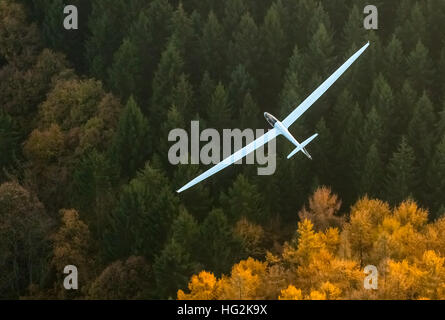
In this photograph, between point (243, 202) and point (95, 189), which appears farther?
point (95, 189)

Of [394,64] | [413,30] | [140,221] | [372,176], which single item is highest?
[413,30]

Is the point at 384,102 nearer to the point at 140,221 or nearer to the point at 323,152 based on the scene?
the point at 323,152

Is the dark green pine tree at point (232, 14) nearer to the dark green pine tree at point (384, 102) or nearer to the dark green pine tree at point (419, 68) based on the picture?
the dark green pine tree at point (419, 68)

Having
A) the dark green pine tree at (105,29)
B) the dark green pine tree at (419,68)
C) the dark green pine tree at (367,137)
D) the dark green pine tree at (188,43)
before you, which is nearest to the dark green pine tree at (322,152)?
the dark green pine tree at (367,137)

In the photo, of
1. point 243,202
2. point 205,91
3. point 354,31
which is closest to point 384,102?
point 354,31

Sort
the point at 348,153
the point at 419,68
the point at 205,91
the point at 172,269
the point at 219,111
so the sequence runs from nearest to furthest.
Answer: the point at 172,269 → the point at 348,153 → the point at 219,111 → the point at 419,68 → the point at 205,91

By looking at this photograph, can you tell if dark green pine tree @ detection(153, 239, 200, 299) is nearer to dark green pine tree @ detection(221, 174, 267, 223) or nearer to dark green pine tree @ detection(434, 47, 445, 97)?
dark green pine tree @ detection(221, 174, 267, 223)

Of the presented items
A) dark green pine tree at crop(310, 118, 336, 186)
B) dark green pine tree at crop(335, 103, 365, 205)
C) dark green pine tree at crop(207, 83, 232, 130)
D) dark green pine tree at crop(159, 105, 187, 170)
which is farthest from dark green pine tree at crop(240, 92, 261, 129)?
dark green pine tree at crop(335, 103, 365, 205)

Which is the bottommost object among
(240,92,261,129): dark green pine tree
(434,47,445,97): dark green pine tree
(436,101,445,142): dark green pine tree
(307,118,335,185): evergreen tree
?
(307,118,335,185): evergreen tree
